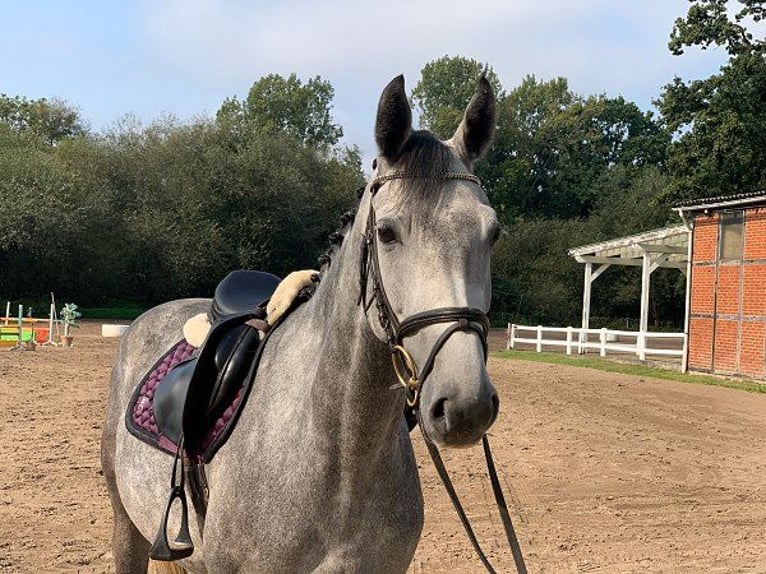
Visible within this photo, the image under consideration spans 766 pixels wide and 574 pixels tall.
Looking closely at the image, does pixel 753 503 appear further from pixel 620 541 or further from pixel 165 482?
pixel 165 482

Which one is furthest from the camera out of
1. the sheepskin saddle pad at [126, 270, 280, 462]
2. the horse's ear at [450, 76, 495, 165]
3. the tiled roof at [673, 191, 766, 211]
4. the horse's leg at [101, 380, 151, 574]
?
the tiled roof at [673, 191, 766, 211]

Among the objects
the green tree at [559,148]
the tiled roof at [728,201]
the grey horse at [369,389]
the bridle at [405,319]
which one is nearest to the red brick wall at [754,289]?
the tiled roof at [728,201]

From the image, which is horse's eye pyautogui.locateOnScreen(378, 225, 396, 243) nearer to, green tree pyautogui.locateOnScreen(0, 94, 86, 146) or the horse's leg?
the horse's leg

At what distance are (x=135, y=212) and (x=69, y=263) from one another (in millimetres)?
4786

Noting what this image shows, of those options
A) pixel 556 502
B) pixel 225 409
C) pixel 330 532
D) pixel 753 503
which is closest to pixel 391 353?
pixel 330 532

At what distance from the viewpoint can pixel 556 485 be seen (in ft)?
26.6

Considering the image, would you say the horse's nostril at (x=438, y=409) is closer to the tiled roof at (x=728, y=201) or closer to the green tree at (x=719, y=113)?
the tiled roof at (x=728, y=201)

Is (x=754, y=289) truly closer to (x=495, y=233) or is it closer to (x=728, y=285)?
(x=728, y=285)

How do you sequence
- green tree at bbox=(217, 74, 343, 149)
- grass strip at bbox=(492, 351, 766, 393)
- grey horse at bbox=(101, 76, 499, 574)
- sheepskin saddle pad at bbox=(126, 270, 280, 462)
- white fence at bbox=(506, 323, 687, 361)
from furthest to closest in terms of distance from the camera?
green tree at bbox=(217, 74, 343, 149) < white fence at bbox=(506, 323, 687, 361) < grass strip at bbox=(492, 351, 766, 393) < sheepskin saddle pad at bbox=(126, 270, 280, 462) < grey horse at bbox=(101, 76, 499, 574)

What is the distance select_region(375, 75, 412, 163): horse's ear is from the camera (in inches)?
79.5

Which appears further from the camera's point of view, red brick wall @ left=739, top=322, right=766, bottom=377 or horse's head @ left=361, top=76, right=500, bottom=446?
red brick wall @ left=739, top=322, right=766, bottom=377

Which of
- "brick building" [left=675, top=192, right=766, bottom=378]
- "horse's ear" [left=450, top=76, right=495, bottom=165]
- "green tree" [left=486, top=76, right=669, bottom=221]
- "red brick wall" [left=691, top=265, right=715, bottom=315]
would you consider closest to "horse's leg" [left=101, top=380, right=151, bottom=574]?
"horse's ear" [left=450, top=76, right=495, bottom=165]

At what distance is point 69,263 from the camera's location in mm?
34750

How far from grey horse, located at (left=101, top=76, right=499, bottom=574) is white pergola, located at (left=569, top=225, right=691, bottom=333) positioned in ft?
67.7
